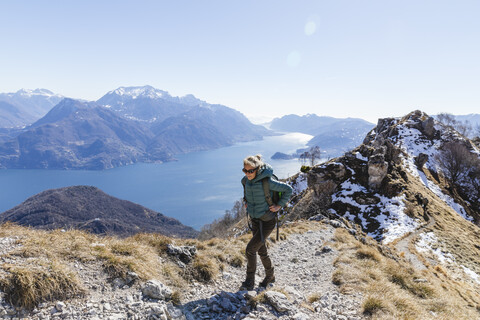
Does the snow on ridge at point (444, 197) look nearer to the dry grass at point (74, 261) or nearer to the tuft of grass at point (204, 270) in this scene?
the dry grass at point (74, 261)

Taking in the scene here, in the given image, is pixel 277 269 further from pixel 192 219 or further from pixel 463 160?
pixel 192 219

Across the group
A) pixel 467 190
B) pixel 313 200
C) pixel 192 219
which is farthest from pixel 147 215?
pixel 467 190

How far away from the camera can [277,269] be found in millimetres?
10312

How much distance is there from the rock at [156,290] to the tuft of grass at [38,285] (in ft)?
4.47

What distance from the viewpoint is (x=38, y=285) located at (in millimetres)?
4965

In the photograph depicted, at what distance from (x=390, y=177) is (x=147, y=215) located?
162449 millimetres

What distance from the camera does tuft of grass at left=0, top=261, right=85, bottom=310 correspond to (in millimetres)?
4719

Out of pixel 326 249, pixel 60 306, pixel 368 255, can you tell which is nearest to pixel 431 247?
pixel 326 249

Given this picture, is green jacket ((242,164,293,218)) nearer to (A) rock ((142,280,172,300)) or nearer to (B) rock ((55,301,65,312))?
(A) rock ((142,280,172,300))

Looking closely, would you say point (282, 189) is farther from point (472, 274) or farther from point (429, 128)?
point (429, 128)

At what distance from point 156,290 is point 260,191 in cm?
357

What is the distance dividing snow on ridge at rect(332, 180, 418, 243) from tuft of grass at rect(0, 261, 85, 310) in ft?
102

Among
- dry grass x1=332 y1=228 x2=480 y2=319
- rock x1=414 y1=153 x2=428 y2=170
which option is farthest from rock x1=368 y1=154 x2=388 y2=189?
rock x1=414 y1=153 x2=428 y2=170

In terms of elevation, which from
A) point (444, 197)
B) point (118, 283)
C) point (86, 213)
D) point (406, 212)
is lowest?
point (86, 213)
